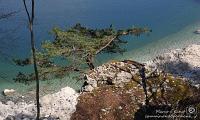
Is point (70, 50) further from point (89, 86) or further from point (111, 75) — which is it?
point (89, 86)

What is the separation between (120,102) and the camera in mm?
8953

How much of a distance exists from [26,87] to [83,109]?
10263 mm

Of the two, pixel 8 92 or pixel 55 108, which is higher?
pixel 55 108

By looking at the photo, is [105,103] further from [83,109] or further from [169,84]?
[169,84]

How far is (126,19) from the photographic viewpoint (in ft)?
106

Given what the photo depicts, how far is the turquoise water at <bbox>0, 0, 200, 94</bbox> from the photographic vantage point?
25.1 meters

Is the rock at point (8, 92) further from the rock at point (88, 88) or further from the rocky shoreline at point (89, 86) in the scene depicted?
the rock at point (88, 88)

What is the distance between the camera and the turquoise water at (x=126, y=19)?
25062mm

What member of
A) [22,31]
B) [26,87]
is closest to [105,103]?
[26,87]

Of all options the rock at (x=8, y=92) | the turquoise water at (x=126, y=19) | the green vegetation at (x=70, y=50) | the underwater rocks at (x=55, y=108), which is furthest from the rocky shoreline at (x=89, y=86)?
the turquoise water at (x=126, y=19)

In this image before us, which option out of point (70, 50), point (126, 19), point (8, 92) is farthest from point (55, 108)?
point (126, 19)

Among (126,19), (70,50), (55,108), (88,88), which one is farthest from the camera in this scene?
(126,19)

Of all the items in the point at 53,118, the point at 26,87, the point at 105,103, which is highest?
the point at 105,103

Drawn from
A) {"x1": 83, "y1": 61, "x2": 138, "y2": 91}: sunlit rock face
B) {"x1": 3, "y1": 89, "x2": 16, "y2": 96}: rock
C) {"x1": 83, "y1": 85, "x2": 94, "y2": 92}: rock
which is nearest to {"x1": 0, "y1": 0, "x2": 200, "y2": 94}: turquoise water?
{"x1": 3, "y1": 89, "x2": 16, "y2": 96}: rock
